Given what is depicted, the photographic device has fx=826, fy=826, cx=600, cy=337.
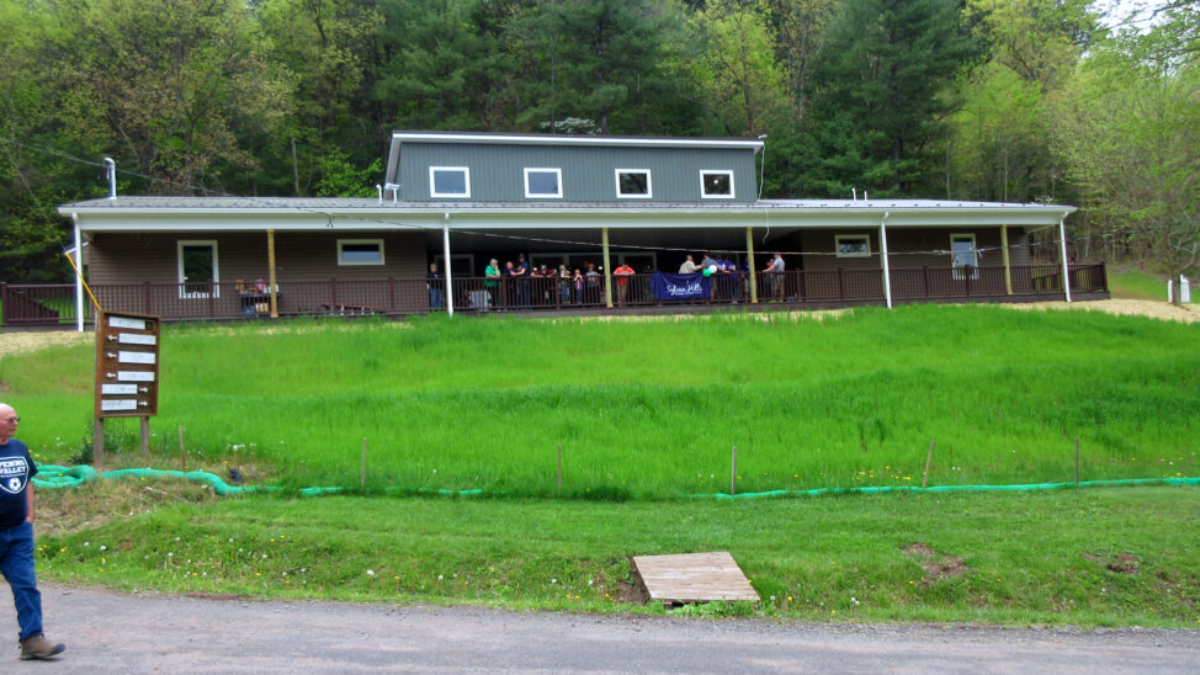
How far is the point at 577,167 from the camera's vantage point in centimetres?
2809

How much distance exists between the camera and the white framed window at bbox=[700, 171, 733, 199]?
29.1 m

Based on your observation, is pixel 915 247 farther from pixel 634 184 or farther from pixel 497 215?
pixel 497 215

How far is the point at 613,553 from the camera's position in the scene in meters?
8.84

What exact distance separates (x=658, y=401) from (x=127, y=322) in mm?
8990

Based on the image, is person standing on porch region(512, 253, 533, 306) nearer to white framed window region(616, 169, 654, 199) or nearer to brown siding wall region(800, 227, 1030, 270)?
white framed window region(616, 169, 654, 199)

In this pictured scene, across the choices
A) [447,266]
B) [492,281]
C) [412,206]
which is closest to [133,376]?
[447,266]

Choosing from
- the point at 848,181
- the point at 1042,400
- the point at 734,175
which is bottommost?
the point at 1042,400

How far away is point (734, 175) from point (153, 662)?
85.8 ft

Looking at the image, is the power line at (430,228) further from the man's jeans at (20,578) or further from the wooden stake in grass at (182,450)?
the man's jeans at (20,578)

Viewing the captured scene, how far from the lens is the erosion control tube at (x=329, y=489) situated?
10438mm

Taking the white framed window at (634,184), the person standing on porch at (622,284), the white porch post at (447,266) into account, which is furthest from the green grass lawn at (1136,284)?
the white porch post at (447,266)

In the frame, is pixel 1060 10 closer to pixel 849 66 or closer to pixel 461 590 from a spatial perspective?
pixel 849 66

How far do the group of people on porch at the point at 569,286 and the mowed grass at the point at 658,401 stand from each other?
6.77 ft

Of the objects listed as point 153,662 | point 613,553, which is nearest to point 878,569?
point 613,553
